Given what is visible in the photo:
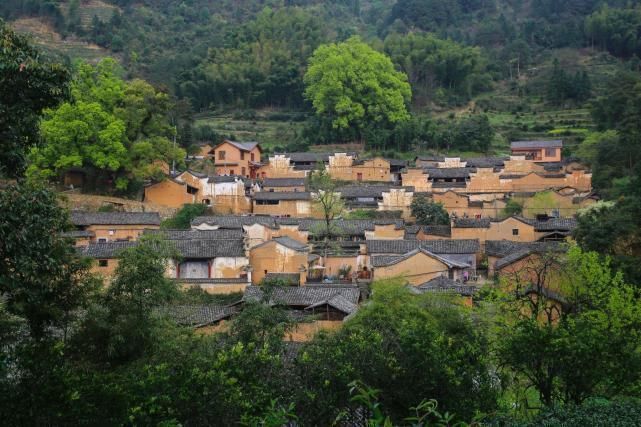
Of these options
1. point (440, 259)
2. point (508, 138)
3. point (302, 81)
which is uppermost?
point (302, 81)

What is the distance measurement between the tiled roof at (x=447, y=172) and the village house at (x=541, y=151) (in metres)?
5.00

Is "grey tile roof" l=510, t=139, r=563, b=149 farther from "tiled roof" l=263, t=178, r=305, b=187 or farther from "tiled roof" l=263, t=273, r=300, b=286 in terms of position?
"tiled roof" l=263, t=273, r=300, b=286

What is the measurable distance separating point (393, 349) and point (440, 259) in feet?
45.3

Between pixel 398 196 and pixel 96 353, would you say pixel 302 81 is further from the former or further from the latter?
pixel 96 353

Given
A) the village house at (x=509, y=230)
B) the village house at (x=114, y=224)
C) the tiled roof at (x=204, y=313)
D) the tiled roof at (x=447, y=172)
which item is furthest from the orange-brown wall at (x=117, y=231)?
the tiled roof at (x=447, y=172)

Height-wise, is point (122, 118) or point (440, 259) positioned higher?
point (122, 118)

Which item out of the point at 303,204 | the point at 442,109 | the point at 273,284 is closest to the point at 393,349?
the point at 273,284

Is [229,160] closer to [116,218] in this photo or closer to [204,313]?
[116,218]

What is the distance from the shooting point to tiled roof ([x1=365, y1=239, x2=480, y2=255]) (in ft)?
87.7

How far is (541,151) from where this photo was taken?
41531 millimetres

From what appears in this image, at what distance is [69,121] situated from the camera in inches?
1232

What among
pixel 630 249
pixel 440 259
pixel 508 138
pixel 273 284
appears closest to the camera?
pixel 273 284

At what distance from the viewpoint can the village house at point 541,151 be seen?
41.2 metres

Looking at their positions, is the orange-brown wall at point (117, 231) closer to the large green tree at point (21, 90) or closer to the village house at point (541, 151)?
the large green tree at point (21, 90)
